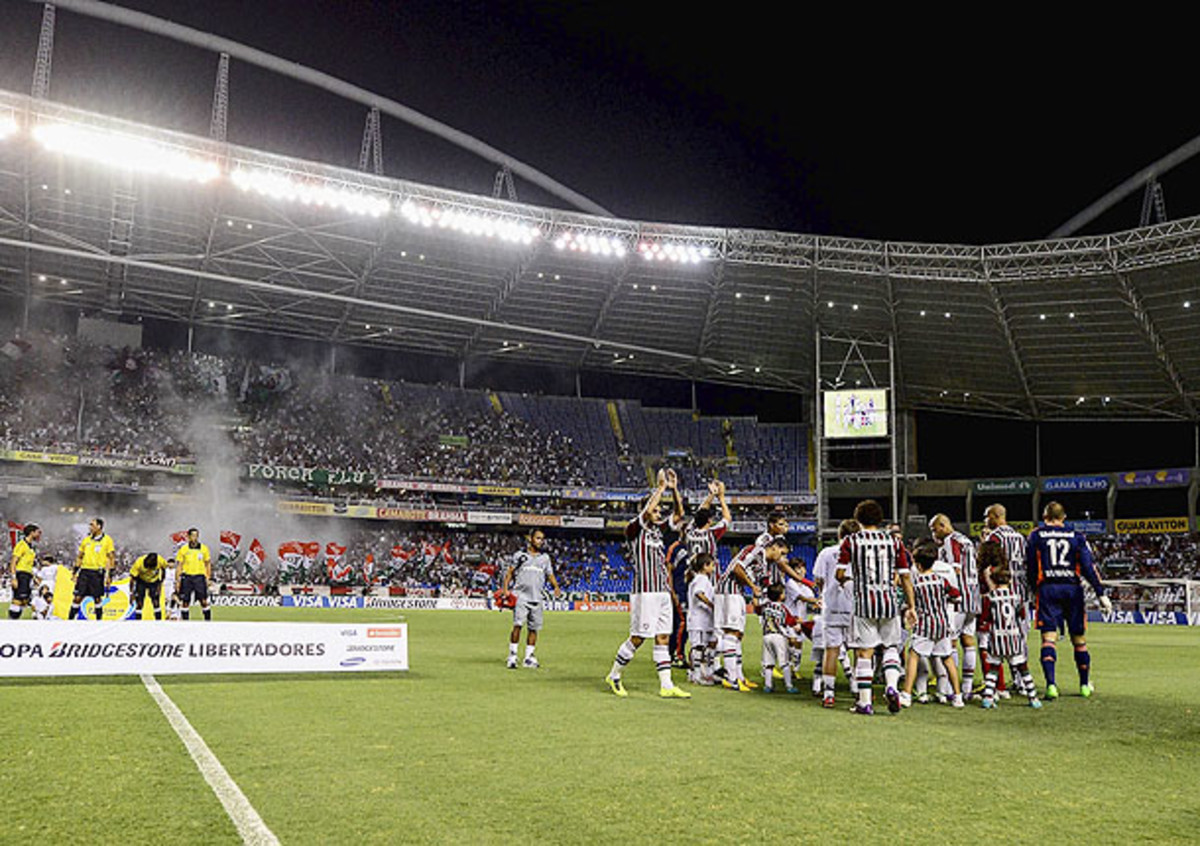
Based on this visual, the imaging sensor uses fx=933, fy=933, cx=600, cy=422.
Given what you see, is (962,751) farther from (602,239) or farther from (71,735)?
(602,239)

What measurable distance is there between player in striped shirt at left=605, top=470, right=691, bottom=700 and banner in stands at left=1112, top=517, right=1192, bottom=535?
48.7m

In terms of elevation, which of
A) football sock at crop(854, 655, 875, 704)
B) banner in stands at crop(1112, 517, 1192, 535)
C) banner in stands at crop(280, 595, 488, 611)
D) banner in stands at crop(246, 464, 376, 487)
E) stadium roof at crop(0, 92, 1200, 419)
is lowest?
banner in stands at crop(280, 595, 488, 611)

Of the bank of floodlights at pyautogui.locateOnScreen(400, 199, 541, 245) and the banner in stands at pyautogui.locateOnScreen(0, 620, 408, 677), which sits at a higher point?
the bank of floodlights at pyautogui.locateOnScreen(400, 199, 541, 245)

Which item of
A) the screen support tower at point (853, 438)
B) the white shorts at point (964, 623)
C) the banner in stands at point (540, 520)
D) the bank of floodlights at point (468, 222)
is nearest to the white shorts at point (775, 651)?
the white shorts at point (964, 623)

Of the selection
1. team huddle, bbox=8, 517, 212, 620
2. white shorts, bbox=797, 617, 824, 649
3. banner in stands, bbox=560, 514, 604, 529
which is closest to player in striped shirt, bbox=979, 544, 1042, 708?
white shorts, bbox=797, 617, 824, 649

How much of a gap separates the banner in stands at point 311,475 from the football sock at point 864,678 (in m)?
40.6

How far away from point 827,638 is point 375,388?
45.9 meters

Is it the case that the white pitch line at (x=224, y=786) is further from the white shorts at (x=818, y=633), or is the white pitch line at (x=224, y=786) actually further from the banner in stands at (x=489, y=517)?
the banner in stands at (x=489, y=517)

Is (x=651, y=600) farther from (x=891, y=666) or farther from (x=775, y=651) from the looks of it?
(x=891, y=666)

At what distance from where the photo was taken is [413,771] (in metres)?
5.77

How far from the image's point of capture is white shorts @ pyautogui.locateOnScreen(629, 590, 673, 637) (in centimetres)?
1025

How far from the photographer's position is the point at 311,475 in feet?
153

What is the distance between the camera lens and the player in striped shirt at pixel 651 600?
1016 cm

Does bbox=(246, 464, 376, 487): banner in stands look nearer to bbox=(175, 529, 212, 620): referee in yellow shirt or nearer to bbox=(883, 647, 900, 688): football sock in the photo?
bbox=(175, 529, 212, 620): referee in yellow shirt
